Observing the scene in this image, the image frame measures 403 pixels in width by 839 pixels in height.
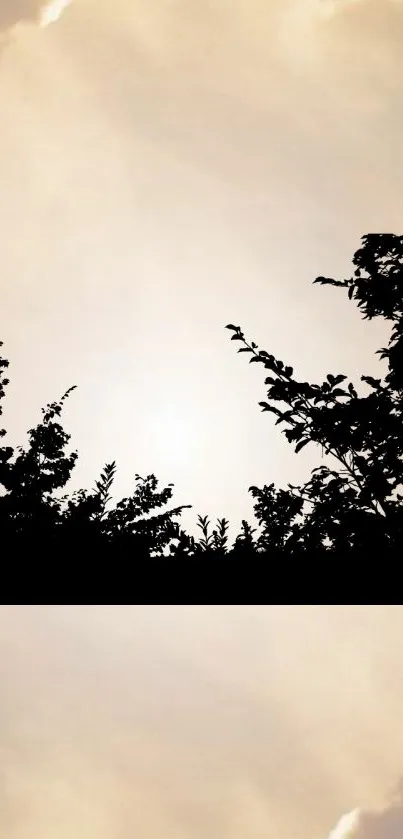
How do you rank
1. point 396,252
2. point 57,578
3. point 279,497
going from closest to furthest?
point 57,578, point 279,497, point 396,252

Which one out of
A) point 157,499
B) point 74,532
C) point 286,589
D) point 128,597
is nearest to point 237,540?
point 286,589

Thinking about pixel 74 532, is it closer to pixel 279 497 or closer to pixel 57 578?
pixel 57 578

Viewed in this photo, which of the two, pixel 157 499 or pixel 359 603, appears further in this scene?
pixel 157 499

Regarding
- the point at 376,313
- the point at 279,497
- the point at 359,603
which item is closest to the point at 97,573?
the point at 359,603

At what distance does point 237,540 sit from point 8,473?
4870 mm

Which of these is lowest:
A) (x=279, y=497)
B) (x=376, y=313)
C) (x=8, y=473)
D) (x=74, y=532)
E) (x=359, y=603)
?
(x=359, y=603)

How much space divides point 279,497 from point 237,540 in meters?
1.88

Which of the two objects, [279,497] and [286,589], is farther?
[279,497]

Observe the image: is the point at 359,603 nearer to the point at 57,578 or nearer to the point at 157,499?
the point at 57,578

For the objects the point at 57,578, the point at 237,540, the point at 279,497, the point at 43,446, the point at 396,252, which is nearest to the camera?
the point at 57,578

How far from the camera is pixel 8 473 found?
30.0ft

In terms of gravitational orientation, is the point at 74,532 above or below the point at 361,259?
below

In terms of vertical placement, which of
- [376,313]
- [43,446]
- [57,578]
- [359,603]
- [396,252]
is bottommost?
Answer: [359,603]

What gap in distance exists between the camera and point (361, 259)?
8.84 metres
